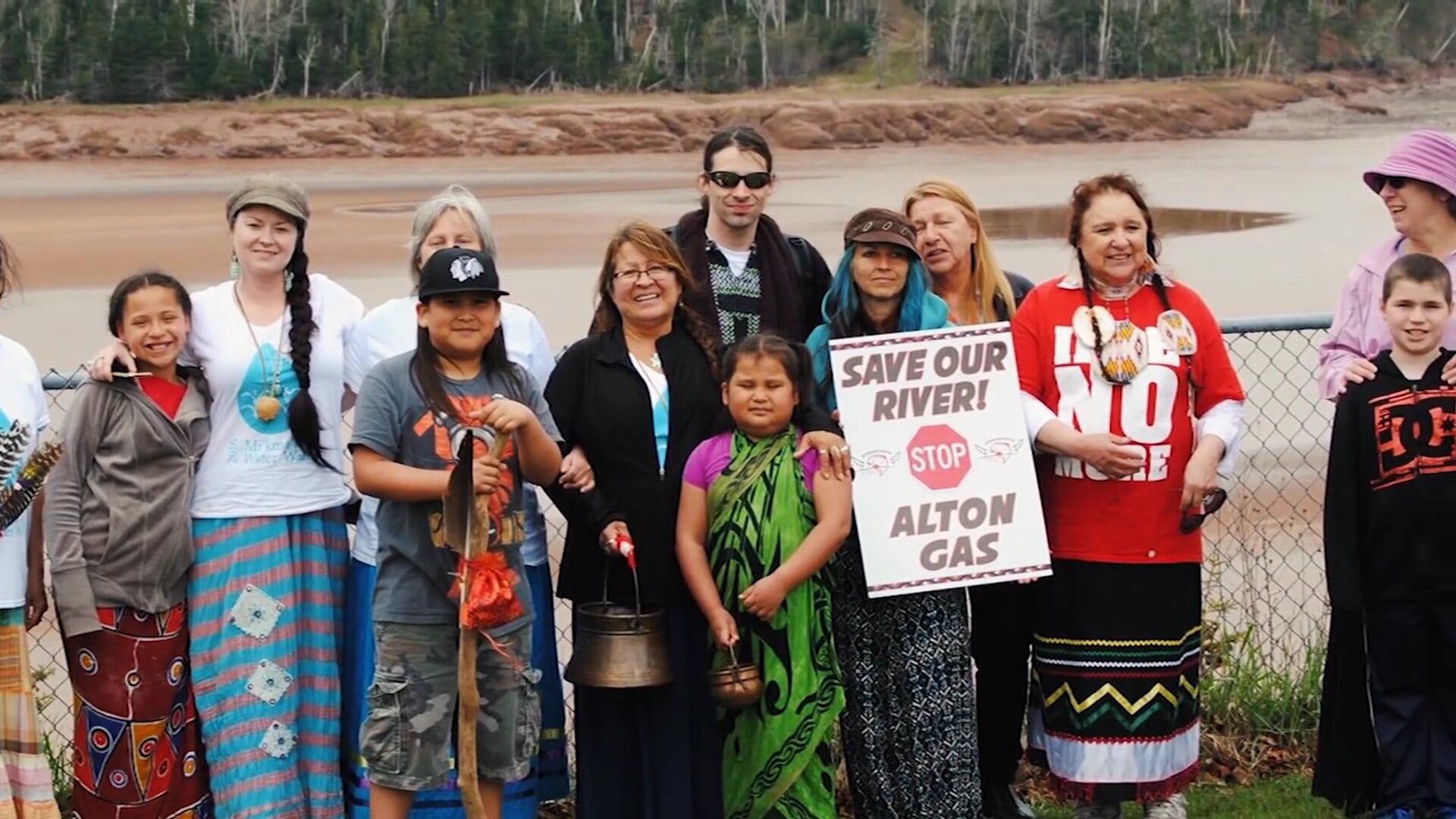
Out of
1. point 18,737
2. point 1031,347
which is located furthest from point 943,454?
point 18,737

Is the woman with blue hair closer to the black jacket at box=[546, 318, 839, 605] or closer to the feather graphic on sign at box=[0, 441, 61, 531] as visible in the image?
the black jacket at box=[546, 318, 839, 605]

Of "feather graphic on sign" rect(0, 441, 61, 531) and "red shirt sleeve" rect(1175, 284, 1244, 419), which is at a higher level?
"red shirt sleeve" rect(1175, 284, 1244, 419)

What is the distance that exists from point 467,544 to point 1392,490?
254 centimetres

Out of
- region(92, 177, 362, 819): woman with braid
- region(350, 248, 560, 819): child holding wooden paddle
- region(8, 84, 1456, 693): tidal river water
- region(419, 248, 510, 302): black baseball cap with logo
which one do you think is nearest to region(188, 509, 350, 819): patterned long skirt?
region(92, 177, 362, 819): woman with braid

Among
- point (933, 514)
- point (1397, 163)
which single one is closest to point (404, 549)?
point (933, 514)

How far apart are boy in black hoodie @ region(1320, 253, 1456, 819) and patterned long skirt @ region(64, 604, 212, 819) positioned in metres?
3.16

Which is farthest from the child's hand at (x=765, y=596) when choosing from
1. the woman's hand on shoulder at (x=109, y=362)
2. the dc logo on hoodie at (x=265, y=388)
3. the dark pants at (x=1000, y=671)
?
the woman's hand on shoulder at (x=109, y=362)

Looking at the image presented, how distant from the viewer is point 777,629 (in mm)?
4762

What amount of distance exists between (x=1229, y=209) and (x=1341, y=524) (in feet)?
75.8

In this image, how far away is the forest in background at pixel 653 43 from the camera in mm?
26484

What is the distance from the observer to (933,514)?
494 centimetres

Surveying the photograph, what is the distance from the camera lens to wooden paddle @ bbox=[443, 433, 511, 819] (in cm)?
420

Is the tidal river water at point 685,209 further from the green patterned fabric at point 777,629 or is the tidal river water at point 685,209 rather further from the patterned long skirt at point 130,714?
the patterned long skirt at point 130,714

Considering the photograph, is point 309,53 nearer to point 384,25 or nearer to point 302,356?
point 384,25
